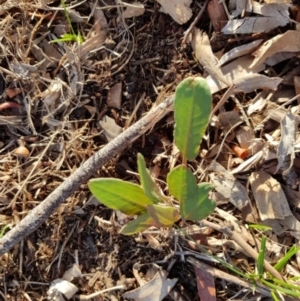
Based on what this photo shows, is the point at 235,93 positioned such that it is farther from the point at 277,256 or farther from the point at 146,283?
the point at 146,283

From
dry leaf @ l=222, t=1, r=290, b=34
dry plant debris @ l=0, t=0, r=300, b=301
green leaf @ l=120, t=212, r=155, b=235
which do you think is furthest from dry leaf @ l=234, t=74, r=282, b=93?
green leaf @ l=120, t=212, r=155, b=235

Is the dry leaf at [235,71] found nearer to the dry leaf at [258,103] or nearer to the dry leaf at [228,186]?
the dry leaf at [258,103]

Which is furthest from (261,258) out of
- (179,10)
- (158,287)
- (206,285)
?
(179,10)

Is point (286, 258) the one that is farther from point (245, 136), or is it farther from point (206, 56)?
point (206, 56)

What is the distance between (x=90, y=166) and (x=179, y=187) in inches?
10.2

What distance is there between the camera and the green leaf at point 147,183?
110 cm

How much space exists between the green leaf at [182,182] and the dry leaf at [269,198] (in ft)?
0.66

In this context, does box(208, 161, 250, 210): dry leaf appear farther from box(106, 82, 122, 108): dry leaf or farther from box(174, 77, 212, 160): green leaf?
box(106, 82, 122, 108): dry leaf

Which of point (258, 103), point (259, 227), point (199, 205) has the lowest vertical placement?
point (259, 227)

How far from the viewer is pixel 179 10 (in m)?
1.35

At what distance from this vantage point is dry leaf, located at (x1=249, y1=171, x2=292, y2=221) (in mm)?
1260

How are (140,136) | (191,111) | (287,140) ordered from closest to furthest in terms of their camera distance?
(191,111) < (287,140) < (140,136)

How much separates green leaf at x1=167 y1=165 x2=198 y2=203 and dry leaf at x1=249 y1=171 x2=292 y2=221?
0.66 ft

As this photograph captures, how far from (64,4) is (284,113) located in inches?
25.8
